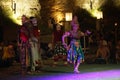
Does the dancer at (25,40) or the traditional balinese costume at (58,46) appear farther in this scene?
the traditional balinese costume at (58,46)

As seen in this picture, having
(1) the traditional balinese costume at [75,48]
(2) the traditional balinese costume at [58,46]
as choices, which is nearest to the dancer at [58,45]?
(2) the traditional balinese costume at [58,46]

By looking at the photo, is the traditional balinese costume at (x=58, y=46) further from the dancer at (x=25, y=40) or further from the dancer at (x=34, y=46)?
the dancer at (x=25, y=40)

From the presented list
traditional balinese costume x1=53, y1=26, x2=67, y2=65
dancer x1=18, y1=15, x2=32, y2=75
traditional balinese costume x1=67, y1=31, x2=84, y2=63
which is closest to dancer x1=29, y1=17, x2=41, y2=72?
dancer x1=18, y1=15, x2=32, y2=75

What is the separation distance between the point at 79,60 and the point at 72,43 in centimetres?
62

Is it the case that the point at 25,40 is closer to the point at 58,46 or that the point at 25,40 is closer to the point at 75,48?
the point at 75,48

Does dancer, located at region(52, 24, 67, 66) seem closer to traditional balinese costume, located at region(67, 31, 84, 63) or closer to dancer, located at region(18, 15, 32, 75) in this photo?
traditional balinese costume, located at region(67, 31, 84, 63)

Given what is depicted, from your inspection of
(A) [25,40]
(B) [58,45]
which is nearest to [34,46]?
(A) [25,40]

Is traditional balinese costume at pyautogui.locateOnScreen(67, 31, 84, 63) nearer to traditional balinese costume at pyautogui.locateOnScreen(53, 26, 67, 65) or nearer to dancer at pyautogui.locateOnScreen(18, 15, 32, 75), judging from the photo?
dancer at pyautogui.locateOnScreen(18, 15, 32, 75)

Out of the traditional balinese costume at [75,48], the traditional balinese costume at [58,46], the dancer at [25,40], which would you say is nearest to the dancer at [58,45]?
the traditional balinese costume at [58,46]

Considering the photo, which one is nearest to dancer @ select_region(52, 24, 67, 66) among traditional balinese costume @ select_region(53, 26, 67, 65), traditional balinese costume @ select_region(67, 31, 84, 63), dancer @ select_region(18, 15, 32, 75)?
traditional balinese costume @ select_region(53, 26, 67, 65)

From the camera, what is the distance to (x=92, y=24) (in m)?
32.3

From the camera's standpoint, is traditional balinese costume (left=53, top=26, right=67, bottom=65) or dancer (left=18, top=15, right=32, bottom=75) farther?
traditional balinese costume (left=53, top=26, right=67, bottom=65)

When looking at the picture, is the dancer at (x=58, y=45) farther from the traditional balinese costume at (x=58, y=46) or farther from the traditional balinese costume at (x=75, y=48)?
the traditional balinese costume at (x=75, y=48)

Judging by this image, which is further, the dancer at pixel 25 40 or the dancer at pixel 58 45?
the dancer at pixel 58 45
